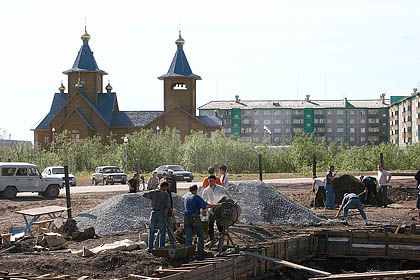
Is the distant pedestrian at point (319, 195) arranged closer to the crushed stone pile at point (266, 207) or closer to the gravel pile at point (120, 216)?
the crushed stone pile at point (266, 207)

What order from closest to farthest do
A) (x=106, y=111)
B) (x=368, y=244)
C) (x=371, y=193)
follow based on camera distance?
(x=368, y=244)
(x=371, y=193)
(x=106, y=111)

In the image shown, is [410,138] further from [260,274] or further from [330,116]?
[260,274]

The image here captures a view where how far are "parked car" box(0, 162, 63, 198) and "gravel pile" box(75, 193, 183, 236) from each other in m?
12.8

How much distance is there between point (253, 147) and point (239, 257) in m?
50.8

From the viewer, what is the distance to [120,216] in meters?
21.2

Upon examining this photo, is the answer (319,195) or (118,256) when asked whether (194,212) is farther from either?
(319,195)

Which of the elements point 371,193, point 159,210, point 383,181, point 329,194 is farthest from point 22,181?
point 159,210

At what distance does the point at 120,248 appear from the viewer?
1659 cm

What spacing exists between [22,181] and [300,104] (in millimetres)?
102304

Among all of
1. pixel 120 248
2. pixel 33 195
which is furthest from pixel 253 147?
pixel 120 248

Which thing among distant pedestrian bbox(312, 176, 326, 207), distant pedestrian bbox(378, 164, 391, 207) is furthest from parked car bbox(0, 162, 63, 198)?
distant pedestrian bbox(378, 164, 391, 207)

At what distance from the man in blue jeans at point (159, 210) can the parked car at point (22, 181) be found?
758 inches

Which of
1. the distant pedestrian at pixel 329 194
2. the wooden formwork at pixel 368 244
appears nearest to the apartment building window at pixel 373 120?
the distant pedestrian at pixel 329 194

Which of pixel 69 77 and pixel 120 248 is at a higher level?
pixel 69 77
